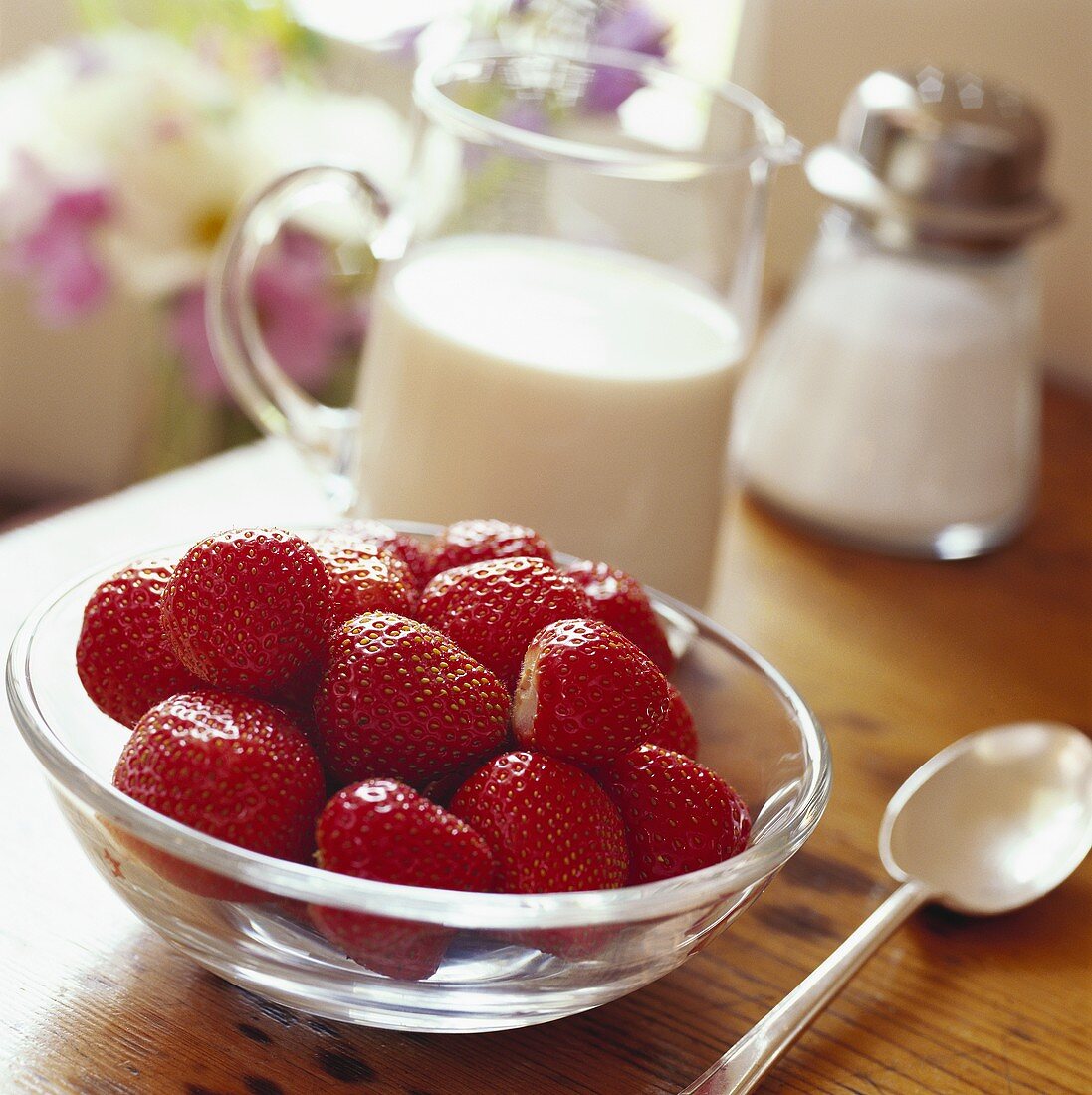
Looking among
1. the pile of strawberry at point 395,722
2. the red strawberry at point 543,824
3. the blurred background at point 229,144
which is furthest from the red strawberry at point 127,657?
the blurred background at point 229,144

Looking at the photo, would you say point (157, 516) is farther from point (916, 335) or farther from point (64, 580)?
point (916, 335)

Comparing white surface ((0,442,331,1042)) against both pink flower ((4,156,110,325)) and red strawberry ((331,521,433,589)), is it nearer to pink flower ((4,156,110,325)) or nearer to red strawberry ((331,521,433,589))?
red strawberry ((331,521,433,589))

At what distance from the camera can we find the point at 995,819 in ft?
1.95

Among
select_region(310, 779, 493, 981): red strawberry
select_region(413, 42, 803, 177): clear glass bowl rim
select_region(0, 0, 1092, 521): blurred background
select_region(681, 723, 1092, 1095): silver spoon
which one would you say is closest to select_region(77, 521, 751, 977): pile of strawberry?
select_region(310, 779, 493, 981): red strawberry

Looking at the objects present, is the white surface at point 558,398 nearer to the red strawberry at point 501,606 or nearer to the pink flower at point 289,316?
the red strawberry at point 501,606

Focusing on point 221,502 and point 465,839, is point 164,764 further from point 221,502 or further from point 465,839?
point 221,502

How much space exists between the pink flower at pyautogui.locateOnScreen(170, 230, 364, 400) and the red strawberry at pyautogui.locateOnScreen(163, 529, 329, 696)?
0.62 metres

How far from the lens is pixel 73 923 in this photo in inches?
18.8

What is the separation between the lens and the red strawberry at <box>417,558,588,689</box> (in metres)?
0.48

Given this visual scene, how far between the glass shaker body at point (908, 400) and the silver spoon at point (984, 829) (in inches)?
10.5

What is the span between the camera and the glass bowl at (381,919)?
362 millimetres

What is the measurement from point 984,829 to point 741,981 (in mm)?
144

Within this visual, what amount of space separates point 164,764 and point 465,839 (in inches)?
3.3

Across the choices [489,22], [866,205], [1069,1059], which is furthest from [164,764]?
[489,22]
